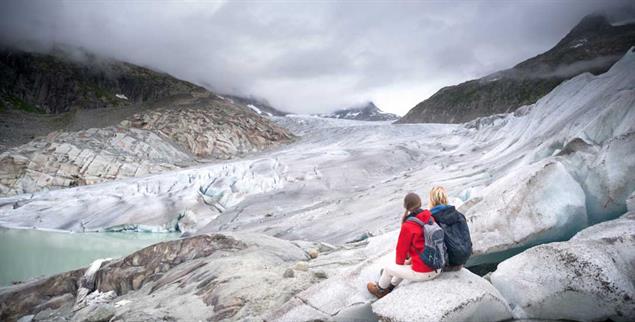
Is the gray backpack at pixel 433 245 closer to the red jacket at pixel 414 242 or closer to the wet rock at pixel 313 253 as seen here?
the red jacket at pixel 414 242

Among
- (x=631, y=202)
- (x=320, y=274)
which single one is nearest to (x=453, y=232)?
(x=320, y=274)

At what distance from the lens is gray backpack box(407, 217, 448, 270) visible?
507cm

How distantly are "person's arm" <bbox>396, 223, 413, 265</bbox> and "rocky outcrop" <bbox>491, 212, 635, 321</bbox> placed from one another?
4.86 ft

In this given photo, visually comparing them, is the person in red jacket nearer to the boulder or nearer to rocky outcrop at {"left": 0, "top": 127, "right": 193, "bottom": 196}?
the boulder

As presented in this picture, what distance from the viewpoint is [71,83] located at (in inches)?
4943

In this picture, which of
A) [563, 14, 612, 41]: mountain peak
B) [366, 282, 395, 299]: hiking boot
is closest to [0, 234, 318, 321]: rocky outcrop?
[366, 282, 395, 299]: hiking boot

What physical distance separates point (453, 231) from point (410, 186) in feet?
58.9

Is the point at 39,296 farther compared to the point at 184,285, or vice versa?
the point at 39,296

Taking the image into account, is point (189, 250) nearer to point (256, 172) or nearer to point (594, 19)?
point (256, 172)

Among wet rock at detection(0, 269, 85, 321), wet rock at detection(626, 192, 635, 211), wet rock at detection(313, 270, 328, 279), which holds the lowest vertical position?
wet rock at detection(0, 269, 85, 321)

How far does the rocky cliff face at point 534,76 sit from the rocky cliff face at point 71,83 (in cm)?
8528

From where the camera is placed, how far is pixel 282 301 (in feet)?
23.3

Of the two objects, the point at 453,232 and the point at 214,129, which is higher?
the point at 214,129

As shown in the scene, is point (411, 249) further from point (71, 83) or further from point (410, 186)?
point (71, 83)
